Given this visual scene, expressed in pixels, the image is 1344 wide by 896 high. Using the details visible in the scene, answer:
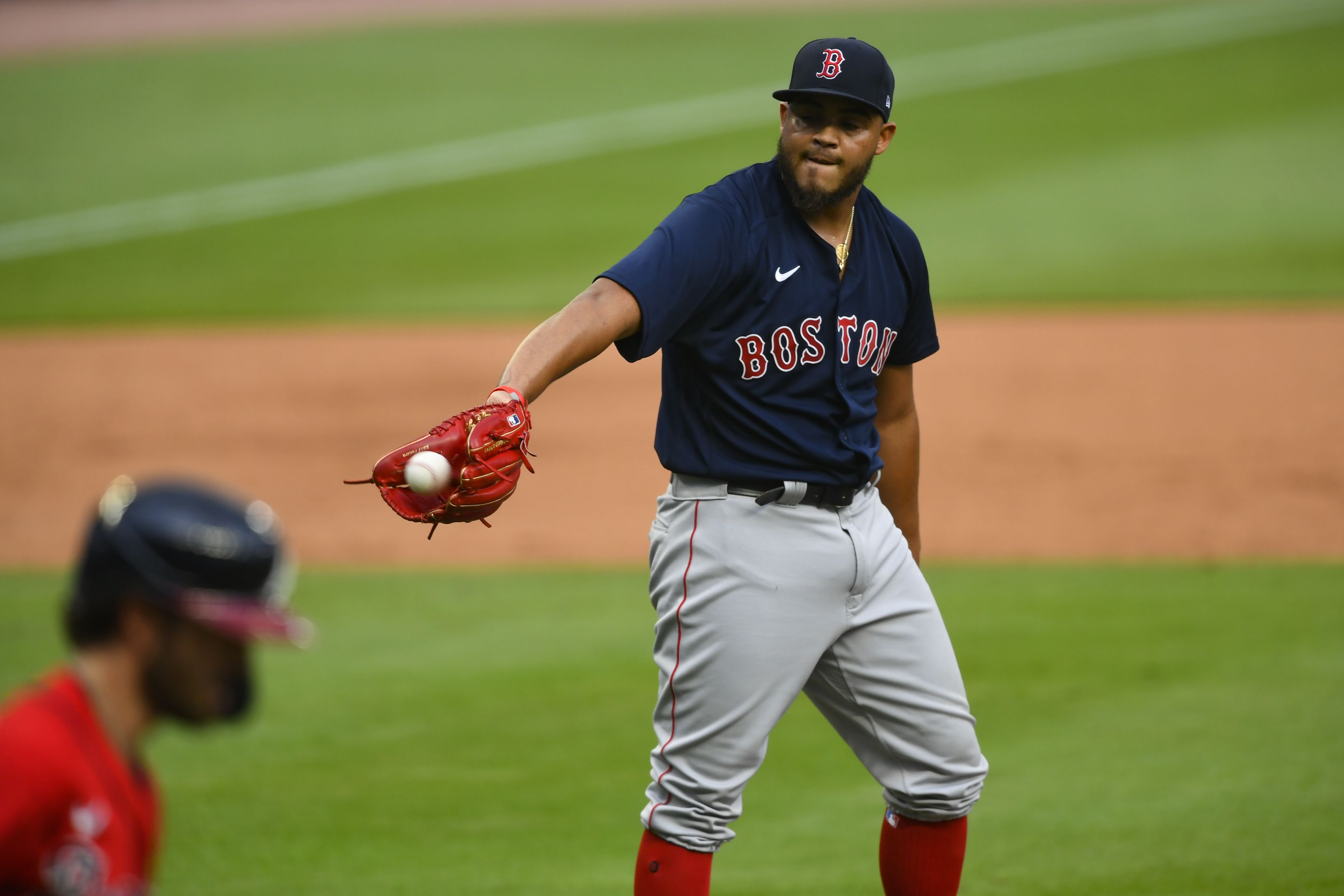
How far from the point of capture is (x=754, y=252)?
135 inches

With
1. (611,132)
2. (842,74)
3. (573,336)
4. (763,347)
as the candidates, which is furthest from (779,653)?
(611,132)

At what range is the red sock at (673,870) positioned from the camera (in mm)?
3411

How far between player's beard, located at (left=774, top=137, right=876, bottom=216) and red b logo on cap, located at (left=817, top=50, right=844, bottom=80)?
183mm

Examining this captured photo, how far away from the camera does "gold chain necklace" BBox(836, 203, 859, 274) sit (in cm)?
360

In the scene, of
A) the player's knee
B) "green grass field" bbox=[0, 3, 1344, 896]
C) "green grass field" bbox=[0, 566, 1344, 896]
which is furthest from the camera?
"green grass field" bbox=[0, 3, 1344, 896]

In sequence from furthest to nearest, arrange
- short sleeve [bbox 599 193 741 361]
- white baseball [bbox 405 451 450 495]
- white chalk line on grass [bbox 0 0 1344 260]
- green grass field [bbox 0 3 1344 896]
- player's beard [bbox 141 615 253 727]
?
1. white chalk line on grass [bbox 0 0 1344 260]
2. green grass field [bbox 0 3 1344 896]
3. short sleeve [bbox 599 193 741 361]
4. white baseball [bbox 405 451 450 495]
5. player's beard [bbox 141 615 253 727]

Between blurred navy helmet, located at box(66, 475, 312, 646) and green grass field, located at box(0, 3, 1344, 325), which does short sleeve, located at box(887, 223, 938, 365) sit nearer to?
blurred navy helmet, located at box(66, 475, 312, 646)

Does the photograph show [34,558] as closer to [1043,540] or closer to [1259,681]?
[1043,540]

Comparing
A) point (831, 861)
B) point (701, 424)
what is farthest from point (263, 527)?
point (831, 861)

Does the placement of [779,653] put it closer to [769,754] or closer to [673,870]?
[673,870]

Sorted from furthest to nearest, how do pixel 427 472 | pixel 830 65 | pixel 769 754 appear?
1. pixel 769 754
2. pixel 830 65
3. pixel 427 472

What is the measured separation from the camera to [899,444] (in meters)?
4.03

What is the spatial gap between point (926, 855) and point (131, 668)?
7.35 feet

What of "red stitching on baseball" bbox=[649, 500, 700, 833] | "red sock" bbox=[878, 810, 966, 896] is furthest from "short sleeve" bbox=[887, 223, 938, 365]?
"red sock" bbox=[878, 810, 966, 896]
